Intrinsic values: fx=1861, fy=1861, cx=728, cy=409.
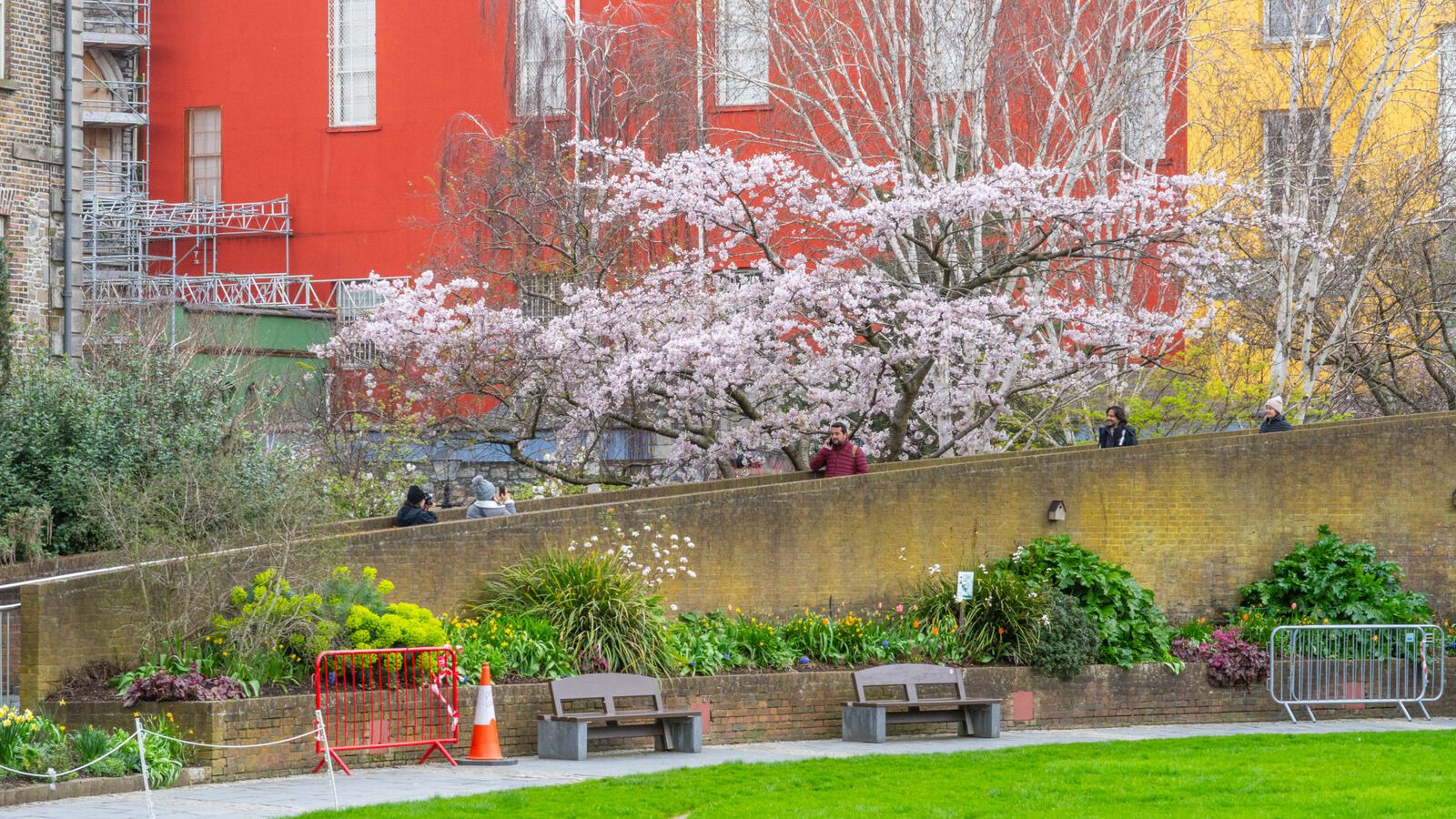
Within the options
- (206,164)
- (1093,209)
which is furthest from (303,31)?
(1093,209)

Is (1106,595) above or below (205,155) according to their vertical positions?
below

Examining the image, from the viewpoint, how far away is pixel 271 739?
14.1 m

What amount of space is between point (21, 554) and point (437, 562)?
21.0 ft

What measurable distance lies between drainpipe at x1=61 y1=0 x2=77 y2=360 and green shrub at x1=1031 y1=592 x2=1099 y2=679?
14.5 meters

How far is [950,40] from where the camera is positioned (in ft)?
79.7

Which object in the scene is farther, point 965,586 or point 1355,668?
point 1355,668

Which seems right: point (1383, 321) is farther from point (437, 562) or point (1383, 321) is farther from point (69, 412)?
point (69, 412)

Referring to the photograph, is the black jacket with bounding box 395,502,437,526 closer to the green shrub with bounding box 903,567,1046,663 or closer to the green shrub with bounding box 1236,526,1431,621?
the green shrub with bounding box 903,567,1046,663

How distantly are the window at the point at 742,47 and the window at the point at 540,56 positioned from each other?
258 centimetres

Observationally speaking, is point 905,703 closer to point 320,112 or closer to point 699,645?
point 699,645

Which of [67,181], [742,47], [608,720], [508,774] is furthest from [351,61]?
[508,774]

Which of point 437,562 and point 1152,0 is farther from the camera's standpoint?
point 1152,0

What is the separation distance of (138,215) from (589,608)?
2628 cm

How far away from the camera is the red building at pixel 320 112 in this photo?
38.4 m
